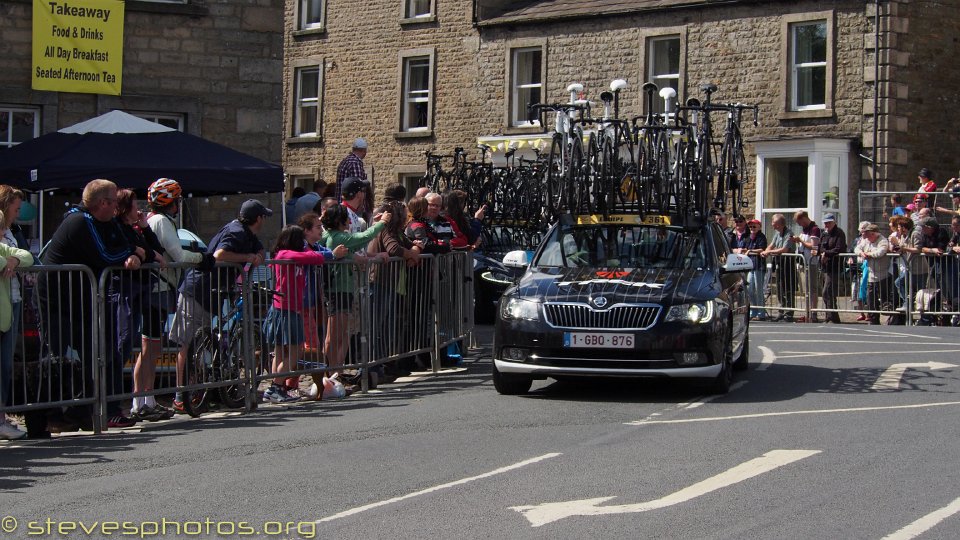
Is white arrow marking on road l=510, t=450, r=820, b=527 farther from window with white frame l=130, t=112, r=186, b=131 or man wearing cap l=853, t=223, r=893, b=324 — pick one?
man wearing cap l=853, t=223, r=893, b=324

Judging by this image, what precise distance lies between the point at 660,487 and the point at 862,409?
432cm

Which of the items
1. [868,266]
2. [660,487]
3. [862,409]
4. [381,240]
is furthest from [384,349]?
[868,266]

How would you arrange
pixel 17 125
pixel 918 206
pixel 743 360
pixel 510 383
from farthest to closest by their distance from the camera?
pixel 918 206 → pixel 17 125 → pixel 743 360 → pixel 510 383

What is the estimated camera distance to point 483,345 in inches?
770

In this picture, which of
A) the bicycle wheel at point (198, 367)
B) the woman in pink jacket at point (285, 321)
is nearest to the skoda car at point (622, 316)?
the woman in pink jacket at point (285, 321)

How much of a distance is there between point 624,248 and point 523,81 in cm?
2551

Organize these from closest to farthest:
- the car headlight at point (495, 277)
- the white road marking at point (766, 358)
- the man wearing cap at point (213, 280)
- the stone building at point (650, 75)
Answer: the man wearing cap at point (213, 280), the white road marking at point (766, 358), the car headlight at point (495, 277), the stone building at point (650, 75)

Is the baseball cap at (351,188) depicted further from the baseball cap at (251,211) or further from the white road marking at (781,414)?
the white road marking at (781,414)

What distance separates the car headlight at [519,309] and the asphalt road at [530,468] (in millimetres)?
731

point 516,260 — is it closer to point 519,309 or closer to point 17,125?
point 519,309

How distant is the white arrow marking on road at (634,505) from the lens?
786cm

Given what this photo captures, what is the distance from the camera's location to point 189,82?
21.7m

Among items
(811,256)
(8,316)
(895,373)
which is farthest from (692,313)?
(811,256)

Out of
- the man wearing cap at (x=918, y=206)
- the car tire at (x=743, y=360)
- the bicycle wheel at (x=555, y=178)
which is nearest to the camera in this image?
the car tire at (x=743, y=360)
